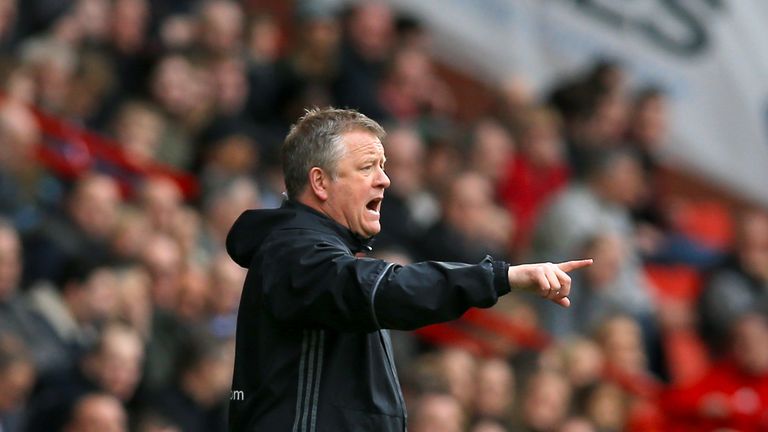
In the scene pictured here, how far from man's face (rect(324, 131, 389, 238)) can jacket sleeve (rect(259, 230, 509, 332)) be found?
0.19 meters

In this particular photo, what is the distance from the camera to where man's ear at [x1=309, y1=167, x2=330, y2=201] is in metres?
4.47

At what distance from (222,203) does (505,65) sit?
12.2 ft

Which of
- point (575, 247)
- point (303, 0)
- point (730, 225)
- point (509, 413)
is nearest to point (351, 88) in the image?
point (303, 0)

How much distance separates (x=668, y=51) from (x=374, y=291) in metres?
8.86

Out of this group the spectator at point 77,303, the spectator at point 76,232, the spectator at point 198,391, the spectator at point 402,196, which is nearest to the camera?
the spectator at point 77,303

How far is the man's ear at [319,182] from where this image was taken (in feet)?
14.7

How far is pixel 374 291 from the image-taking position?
4.19 metres

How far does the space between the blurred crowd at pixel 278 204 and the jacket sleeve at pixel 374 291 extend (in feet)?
9.68

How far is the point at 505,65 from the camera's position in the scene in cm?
1242

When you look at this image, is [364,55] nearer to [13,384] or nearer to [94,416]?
[94,416]

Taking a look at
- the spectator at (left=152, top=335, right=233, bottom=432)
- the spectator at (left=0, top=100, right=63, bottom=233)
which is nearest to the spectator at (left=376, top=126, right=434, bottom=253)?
the spectator at (left=152, top=335, right=233, bottom=432)

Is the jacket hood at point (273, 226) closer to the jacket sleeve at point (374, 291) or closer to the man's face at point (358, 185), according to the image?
the man's face at point (358, 185)

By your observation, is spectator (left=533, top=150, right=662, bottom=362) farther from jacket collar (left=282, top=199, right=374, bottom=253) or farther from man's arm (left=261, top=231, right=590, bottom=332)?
man's arm (left=261, top=231, right=590, bottom=332)

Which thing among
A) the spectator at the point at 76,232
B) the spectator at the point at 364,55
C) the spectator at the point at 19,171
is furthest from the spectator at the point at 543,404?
the spectator at the point at 19,171
